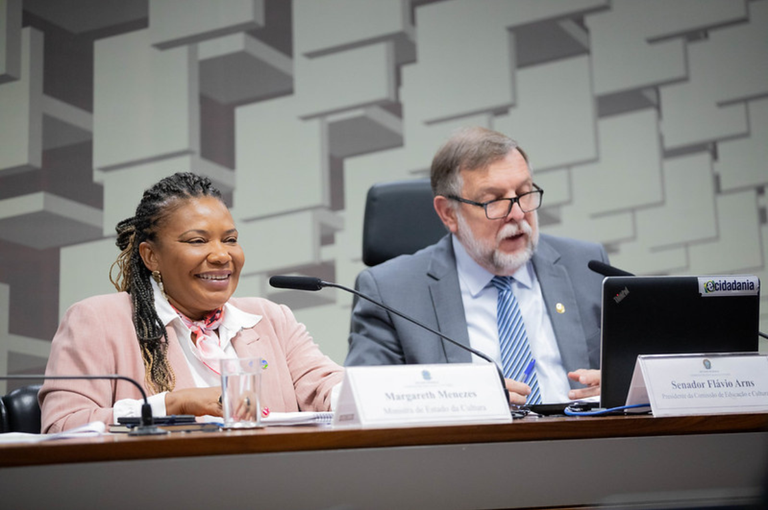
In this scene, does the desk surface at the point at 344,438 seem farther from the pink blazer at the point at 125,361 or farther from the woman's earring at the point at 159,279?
the woman's earring at the point at 159,279

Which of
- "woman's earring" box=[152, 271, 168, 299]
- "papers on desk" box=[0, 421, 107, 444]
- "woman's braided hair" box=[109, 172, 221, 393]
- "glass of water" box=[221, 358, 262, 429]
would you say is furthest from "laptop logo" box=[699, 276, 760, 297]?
"woman's earring" box=[152, 271, 168, 299]

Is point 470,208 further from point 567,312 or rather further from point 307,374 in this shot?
point 307,374

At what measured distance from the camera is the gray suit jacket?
7.59ft

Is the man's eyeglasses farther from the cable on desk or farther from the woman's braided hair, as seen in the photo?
the cable on desk

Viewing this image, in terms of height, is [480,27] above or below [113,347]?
above

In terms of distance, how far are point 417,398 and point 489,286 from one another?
51.0 inches

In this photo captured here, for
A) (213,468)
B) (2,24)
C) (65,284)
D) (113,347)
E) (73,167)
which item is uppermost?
(2,24)

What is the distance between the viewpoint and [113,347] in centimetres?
194

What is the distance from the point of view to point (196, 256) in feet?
6.93

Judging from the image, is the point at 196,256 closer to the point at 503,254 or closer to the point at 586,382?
the point at 503,254

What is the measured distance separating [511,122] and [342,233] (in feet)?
3.10

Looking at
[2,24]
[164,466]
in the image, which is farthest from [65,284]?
[164,466]

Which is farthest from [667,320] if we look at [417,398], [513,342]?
[513,342]

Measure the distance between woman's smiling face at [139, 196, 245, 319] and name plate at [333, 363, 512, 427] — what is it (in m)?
0.96
